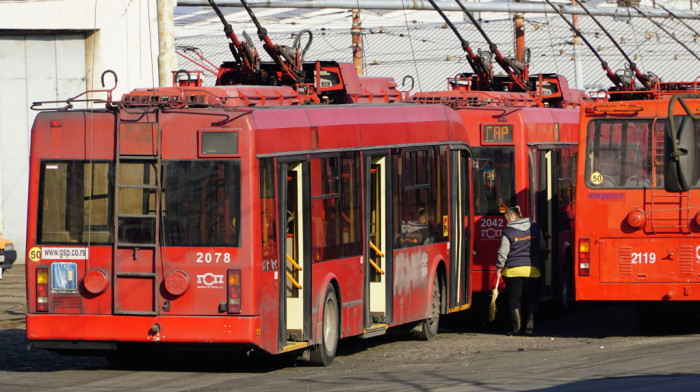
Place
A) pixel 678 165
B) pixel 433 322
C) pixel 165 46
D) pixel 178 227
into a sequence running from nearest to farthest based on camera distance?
pixel 678 165 → pixel 178 227 → pixel 433 322 → pixel 165 46

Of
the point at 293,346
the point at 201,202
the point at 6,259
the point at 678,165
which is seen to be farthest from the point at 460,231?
the point at 6,259

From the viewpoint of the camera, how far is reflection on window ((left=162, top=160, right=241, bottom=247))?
1241cm

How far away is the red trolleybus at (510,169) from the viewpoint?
60.7 feet

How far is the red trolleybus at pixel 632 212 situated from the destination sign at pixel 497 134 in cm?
220

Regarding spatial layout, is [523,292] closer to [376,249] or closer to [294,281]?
[376,249]

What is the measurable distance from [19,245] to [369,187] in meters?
14.5

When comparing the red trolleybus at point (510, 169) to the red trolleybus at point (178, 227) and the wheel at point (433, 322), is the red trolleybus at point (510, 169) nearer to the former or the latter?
the wheel at point (433, 322)

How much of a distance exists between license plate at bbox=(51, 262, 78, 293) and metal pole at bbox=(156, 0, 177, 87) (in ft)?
36.3

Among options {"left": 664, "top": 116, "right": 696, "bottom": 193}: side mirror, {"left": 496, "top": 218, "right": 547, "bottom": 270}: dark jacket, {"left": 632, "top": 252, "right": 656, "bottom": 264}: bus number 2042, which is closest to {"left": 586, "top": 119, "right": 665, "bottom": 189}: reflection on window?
{"left": 632, "top": 252, "right": 656, "bottom": 264}: bus number 2042

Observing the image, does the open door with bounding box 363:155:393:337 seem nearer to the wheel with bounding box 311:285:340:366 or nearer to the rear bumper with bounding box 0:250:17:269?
the wheel with bounding box 311:285:340:366

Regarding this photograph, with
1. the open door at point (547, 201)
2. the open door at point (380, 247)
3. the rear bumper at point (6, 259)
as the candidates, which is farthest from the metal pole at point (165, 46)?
the open door at point (380, 247)

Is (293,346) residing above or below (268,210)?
below

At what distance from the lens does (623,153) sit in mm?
16359

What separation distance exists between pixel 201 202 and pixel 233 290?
0.83 m
